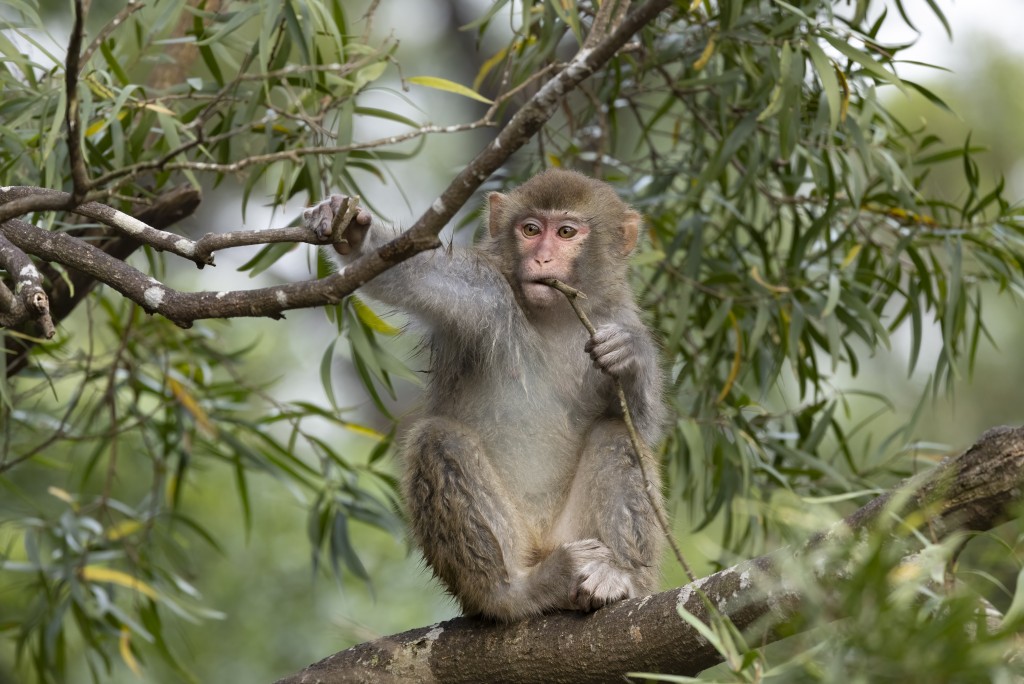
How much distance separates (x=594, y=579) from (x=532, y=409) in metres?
1.02

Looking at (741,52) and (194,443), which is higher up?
(741,52)

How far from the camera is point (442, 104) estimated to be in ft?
58.0

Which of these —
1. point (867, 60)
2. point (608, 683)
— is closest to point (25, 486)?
point (608, 683)

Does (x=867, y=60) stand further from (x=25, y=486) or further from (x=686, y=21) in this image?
(x=25, y=486)

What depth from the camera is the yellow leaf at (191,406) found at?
659 centimetres

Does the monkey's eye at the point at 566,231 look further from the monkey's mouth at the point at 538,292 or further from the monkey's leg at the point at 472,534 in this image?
the monkey's leg at the point at 472,534

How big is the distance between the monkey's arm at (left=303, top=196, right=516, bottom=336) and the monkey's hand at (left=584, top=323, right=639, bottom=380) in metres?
0.50

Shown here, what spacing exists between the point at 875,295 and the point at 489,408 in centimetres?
252

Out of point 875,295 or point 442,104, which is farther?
point 442,104

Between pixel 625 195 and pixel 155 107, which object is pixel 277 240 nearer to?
pixel 155 107

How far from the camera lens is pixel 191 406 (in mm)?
6594

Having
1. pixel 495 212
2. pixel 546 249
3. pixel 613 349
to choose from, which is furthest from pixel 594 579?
pixel 495 212

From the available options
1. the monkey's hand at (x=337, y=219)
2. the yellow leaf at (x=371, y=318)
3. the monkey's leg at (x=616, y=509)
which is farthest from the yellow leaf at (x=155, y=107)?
the monkey's leg at (x=616, y=509)

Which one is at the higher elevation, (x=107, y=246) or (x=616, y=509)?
(x=107, y=246)
